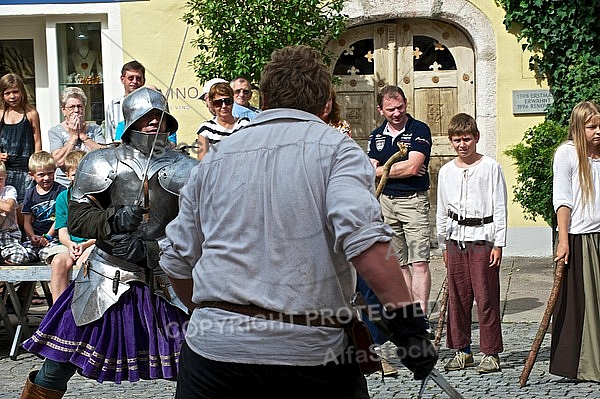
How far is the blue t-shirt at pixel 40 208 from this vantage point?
8555 millimetres

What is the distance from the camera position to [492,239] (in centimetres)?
693

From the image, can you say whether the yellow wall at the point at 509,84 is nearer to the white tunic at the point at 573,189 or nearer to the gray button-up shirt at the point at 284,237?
the white tunic at the point at 573,189

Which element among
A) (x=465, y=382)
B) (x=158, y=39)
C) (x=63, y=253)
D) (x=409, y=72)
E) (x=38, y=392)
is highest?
(x=158, y=39)

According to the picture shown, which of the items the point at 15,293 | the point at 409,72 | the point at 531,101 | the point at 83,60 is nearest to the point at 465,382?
the point at 15,293

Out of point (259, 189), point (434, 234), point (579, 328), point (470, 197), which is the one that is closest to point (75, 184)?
point (259, 189)

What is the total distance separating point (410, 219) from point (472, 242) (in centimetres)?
65

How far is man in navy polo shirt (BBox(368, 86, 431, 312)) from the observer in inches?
293

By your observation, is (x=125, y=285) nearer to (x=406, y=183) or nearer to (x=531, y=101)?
(x=406, y=183)

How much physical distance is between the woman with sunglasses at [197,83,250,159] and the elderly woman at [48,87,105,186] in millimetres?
1065

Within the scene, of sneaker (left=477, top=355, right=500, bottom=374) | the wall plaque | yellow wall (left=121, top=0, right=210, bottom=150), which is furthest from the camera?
yellow wall (left=121, top=0, right=210, bottom=150)

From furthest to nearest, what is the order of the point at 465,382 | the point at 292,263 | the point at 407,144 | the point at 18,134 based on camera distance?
the point at 18,134, the point at 407,144, the point at 465,382, the point at 292,263

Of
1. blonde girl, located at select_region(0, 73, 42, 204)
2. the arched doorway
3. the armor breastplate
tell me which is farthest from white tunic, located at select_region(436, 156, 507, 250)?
the arched doorway

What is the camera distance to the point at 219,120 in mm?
8211

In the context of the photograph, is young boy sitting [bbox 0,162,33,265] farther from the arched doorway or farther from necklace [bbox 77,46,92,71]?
the arched doorway
